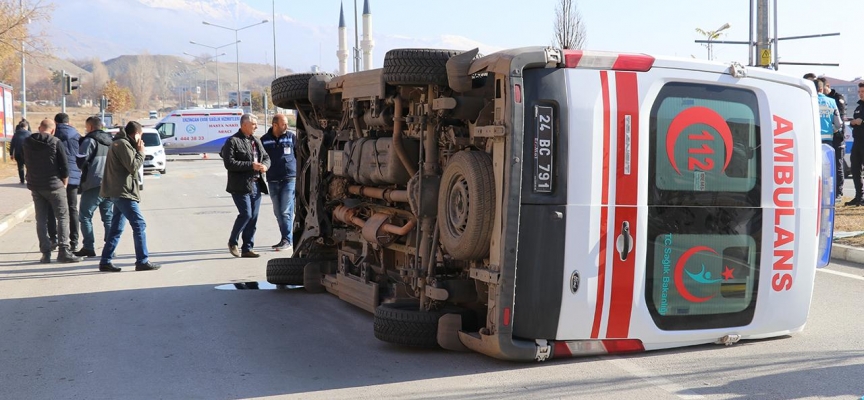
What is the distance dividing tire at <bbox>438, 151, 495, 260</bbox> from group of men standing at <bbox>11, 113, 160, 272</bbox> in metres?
5.61

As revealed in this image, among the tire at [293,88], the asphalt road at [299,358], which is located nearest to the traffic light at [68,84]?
the asphalt road at [299,358]

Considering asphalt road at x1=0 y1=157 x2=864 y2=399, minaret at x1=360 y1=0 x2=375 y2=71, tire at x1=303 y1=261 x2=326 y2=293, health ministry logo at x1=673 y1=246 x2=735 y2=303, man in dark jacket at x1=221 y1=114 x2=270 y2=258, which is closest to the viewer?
asphalt road at x1=0 y1=157 x2=864 y2=399

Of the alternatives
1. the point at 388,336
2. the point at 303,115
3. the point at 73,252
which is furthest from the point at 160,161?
the point at 388,336

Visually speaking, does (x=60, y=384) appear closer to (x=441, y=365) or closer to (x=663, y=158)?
(x=441, y=365)

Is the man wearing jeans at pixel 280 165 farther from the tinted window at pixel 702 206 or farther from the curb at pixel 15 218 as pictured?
the tinted window at pixel 702 206

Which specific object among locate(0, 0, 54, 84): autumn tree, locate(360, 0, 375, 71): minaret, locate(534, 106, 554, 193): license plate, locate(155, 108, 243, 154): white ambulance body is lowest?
locate(534, 106, 554, 193): license plate

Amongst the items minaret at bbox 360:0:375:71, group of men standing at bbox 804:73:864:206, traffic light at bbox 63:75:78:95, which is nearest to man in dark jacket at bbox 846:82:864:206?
group of men standing at bbox 804:73:864:206

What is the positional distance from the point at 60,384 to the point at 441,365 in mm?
2424

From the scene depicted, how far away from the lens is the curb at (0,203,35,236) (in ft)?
53.4

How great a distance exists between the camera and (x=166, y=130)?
4816 cm

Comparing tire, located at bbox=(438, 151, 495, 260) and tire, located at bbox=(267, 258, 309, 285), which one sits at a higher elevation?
tire, located at bbox=(438, 151, 495, 260)

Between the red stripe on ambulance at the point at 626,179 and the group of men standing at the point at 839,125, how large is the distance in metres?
8.75

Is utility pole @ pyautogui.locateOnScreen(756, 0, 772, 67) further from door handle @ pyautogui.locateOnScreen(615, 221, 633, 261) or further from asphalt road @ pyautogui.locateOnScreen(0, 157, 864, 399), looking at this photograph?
door handle @ pyautogui.locateOnScreen(615, 221, 633, 261)

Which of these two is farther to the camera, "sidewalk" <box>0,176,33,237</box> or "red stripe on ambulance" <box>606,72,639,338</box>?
"sidewalk" <box>0,176,33,237</box>
